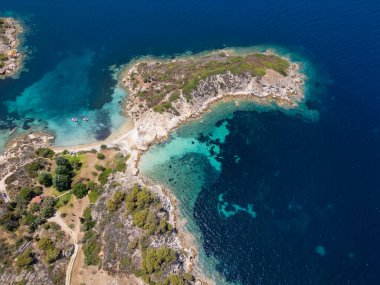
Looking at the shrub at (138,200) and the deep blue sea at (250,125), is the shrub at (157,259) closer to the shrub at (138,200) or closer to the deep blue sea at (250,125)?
the deep blue sea at (250,125)

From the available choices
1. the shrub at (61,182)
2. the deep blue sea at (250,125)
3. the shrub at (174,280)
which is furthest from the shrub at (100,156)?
the shrub at (174,280)

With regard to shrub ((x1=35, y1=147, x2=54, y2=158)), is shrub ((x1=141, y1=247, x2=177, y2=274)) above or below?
below

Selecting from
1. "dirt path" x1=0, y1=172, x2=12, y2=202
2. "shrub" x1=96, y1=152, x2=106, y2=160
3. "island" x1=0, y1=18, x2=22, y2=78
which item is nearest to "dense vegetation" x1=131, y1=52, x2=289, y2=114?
"shrub" x1=96, y1=152, x2=106, y2=160

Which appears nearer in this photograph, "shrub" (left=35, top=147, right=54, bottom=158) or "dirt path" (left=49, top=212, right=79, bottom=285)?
"dirt path" (left=49, top=212, right=79, bottom=285)

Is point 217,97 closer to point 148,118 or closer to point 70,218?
point 148,118

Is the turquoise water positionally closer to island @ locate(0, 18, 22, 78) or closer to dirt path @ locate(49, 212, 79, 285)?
island @ locate(0, 18, 22, 78)

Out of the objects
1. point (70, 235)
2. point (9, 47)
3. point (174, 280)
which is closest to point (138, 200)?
point (70, 235)

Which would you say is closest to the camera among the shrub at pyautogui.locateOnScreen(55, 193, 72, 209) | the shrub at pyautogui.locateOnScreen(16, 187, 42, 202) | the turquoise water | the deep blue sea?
the deep blue sea

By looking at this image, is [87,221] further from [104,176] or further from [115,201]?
[104,176]
